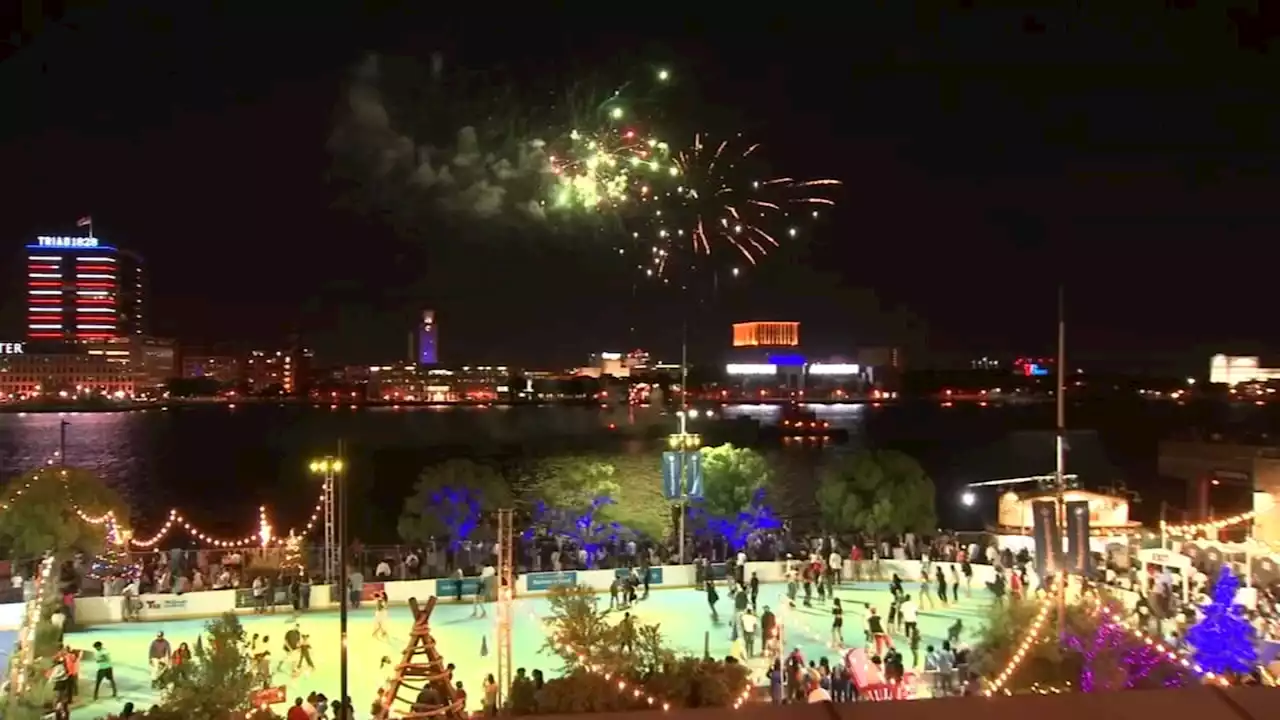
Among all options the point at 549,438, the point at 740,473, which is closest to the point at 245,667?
the point at 740,473

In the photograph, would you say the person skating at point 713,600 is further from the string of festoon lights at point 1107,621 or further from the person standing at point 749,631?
the string of festoon lights at point 1107,621

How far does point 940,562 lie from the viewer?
24.4 metres

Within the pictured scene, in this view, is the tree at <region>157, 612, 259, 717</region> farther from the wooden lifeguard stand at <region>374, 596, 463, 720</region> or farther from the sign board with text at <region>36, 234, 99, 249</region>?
the sign board with text at <region>36, 234, 99, 249</region>

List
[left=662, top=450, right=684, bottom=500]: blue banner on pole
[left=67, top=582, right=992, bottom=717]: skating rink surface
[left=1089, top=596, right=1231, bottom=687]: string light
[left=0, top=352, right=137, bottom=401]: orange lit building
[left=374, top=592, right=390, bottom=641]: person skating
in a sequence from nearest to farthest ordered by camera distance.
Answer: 1. [left=1089, top=596, right=1231, bottom=687]: string light
2. [left=67, top=582, right=992, bottom=717]: skating rink surface
3. [left=374, top=592, right=390, bottom=641]: person skating
4. [left=662, top=450, right=684, bottom=500]: blue banner on pole
5. [left=0, top=352, right=137, bottom=401]: orange lit building

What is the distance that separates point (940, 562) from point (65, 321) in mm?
176686

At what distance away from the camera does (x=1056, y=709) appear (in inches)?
101

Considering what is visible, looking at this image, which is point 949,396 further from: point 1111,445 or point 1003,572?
point 1003,572

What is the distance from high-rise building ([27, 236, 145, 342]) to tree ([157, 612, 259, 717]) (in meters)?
174

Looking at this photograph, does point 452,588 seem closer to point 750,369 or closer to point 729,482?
point 729,482

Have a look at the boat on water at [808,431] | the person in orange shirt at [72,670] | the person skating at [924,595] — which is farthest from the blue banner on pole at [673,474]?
the boat on water at [808,431]

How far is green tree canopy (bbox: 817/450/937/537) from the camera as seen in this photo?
31188 mm

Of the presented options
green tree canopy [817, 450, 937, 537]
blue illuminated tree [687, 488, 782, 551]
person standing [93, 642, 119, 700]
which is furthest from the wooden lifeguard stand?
blue illuminated tree [687, 488, 782, 551]

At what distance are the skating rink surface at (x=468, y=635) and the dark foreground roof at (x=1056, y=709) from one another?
13.3 metres

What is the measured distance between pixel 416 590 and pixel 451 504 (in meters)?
9.43
